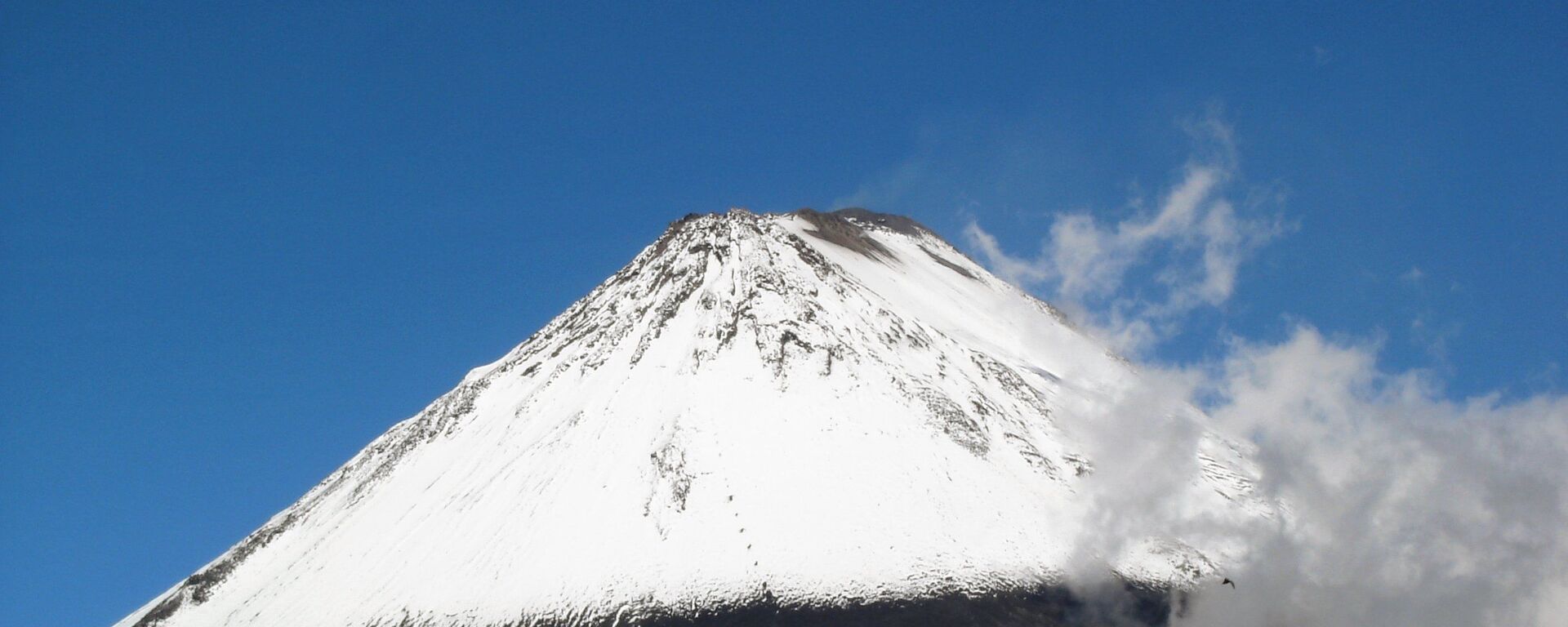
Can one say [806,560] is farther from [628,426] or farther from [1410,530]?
[1410,530]

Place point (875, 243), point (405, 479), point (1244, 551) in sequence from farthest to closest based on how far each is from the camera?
point (875, 243) → point (405, 479) → point (1244, 551)

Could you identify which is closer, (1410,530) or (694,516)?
(694,516)

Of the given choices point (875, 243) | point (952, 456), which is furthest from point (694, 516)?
point (875, 243)

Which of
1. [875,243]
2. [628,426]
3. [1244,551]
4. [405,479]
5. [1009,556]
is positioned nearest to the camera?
→ [1009,556]

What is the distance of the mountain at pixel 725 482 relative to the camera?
230 ft

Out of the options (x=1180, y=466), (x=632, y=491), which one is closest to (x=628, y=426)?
(x=632, y=491)

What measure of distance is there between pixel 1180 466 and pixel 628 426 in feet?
120

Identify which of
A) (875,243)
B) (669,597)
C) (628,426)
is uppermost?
(875,243)

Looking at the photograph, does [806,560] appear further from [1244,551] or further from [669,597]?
[1244,551]

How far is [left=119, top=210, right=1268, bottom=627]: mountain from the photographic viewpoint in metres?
70.0

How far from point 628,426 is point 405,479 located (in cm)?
1742

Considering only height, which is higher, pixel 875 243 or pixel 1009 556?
pixel 875 243

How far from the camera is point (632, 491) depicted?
78812mm

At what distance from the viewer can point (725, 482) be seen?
78.1m
